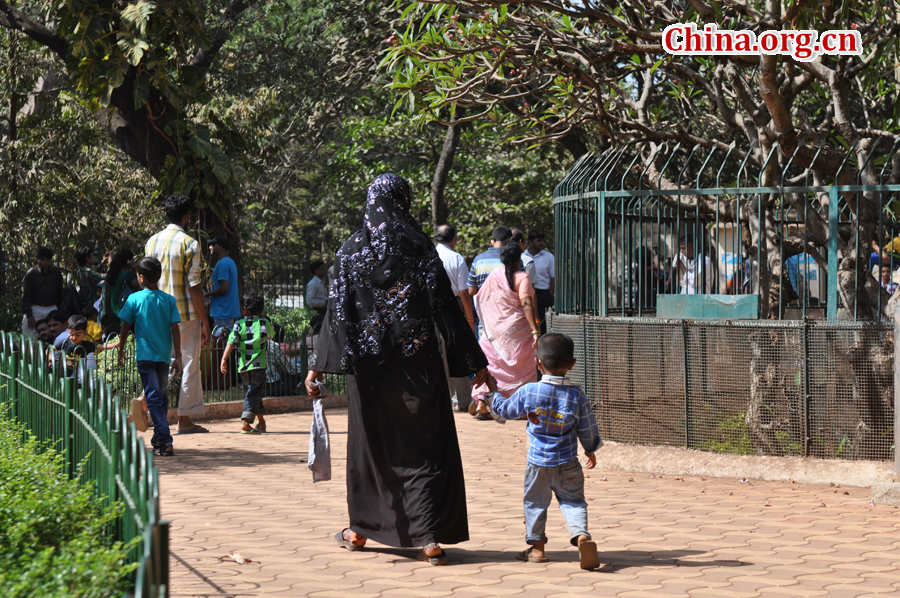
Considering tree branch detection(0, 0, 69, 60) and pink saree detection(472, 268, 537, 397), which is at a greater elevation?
tree branch detection(0, 0, 69, 60)

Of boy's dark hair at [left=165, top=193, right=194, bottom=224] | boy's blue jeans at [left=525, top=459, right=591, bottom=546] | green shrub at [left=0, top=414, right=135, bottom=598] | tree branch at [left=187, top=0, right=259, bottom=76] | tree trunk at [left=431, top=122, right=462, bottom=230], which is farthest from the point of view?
tree trunk at [left=431, top=122, right=462, bottom=230]

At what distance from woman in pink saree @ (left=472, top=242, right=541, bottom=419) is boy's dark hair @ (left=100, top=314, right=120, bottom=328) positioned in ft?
15.4

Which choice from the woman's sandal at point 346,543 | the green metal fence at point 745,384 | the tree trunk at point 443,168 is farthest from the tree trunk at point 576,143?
the woman's sandal at point 346,543

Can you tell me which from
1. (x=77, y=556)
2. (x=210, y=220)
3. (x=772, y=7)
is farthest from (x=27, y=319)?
(x=77, y=556)

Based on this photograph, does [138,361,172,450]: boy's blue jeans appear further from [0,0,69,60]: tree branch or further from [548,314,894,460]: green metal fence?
[0,0,69,60]: tree branch

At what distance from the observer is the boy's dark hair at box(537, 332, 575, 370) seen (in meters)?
4.91

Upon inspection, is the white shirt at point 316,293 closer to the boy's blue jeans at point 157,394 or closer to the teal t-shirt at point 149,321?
the boy's blue jeans at point 157,394

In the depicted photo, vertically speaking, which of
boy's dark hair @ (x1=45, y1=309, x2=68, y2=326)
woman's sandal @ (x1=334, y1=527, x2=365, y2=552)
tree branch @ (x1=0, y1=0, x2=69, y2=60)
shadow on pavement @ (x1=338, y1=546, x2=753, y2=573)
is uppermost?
tree branch @ (x1=0, y1=0, x2=69, y2=60)

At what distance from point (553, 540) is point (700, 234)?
3.31 metres

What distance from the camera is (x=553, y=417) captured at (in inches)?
192

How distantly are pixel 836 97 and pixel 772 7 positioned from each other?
900 mm

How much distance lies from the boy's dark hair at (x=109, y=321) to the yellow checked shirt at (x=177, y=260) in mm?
3207

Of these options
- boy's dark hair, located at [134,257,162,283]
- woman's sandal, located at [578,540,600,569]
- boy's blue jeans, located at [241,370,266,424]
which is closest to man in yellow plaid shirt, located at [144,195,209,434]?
boy's blue jeans, located at [241,370,266,424]

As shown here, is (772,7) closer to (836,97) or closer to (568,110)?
(836,97)
